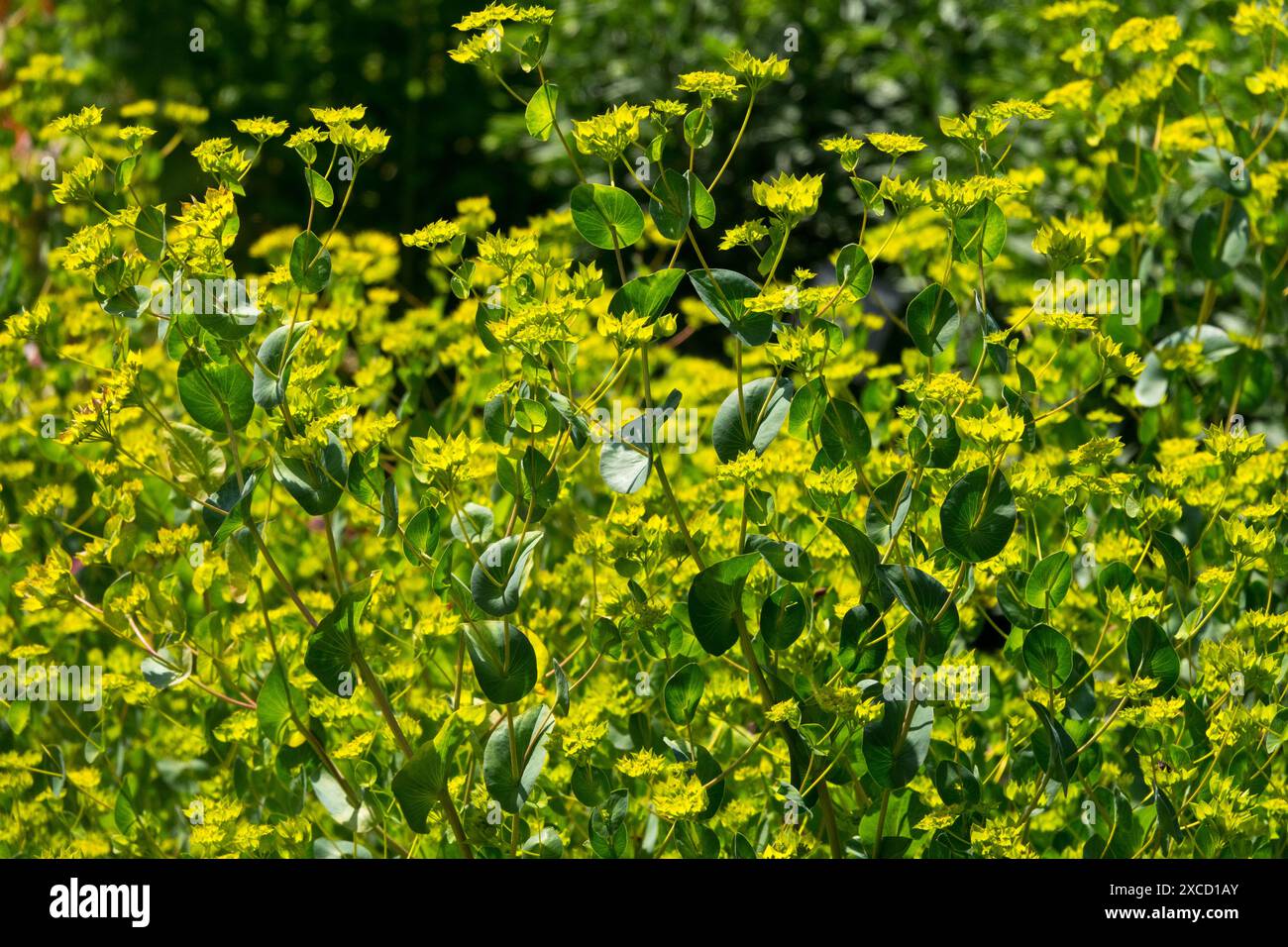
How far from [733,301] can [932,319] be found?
22 cm

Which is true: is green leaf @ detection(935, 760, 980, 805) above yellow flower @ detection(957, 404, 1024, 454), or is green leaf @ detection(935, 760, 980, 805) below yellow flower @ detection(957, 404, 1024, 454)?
below

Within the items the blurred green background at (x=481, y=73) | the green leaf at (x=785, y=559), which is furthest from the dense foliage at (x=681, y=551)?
A: the blurred green background at (x=481, y=73)

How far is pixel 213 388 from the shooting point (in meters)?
1.55

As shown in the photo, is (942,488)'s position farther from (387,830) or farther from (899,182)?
(387,830)

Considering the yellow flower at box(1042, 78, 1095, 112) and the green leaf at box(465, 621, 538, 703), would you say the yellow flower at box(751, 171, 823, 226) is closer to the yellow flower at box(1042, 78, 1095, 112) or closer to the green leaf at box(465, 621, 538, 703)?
the green leaf at box(465, 621, 538, 703)

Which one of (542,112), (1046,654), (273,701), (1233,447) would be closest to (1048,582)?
(1046,654)

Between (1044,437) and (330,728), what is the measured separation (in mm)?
1064

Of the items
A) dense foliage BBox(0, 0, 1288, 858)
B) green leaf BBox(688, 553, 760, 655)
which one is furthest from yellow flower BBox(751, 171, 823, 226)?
green leaf BBox(688, 553, 760, 655)

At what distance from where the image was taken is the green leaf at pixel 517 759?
1473 mm

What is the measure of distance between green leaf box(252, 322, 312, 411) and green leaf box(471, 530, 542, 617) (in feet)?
0.86

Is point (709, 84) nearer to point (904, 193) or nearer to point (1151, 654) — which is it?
point (904, 193)

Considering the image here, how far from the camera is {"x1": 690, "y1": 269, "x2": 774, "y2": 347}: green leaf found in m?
1.46

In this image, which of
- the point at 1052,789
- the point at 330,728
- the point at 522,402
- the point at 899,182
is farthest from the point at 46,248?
the point at 1052,789

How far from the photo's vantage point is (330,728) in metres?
1.86
